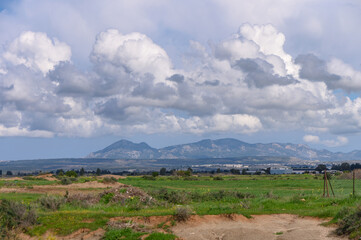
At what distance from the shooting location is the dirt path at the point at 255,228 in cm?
1939

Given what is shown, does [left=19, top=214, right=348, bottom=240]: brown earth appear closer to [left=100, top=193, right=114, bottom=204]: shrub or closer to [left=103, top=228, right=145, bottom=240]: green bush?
[left=103, top=228, right=145, bottom=240]: green bush

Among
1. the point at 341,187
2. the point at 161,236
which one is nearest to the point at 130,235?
the point at 161,236

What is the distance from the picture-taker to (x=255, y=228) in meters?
21.0

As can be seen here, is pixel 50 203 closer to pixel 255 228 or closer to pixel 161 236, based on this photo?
pixel 161 236

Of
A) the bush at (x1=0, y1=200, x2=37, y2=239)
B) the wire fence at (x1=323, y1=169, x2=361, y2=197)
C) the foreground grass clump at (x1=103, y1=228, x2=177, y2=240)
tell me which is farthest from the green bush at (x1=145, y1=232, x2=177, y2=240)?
the wire fence at (x1=323, y1=169, x2=361, y2=197)

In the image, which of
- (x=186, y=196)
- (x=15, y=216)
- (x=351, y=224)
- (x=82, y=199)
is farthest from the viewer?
(x=186, y=196)

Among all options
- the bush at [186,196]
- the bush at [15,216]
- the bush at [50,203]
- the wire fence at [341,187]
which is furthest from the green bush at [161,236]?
the wire fence at [341,187]

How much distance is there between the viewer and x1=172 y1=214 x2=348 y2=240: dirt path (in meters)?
19.4

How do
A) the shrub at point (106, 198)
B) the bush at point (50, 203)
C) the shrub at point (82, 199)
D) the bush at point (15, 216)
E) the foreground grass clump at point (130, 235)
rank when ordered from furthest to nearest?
1. the shrub at point (106, 198)
2. the shrub at point (82, 199)
3. the bush at point (50, 203)
4. the bush at point (15, 216)
5. the foreground grass clump at point (130, 235)

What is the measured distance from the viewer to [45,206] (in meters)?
27.2

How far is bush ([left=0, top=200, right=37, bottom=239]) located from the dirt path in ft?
24.9

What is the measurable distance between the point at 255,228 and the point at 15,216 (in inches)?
489

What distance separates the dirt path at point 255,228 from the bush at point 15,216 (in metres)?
7.59

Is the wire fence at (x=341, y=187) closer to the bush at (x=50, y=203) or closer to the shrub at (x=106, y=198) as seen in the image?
the shrub at (x=106, y=198)
